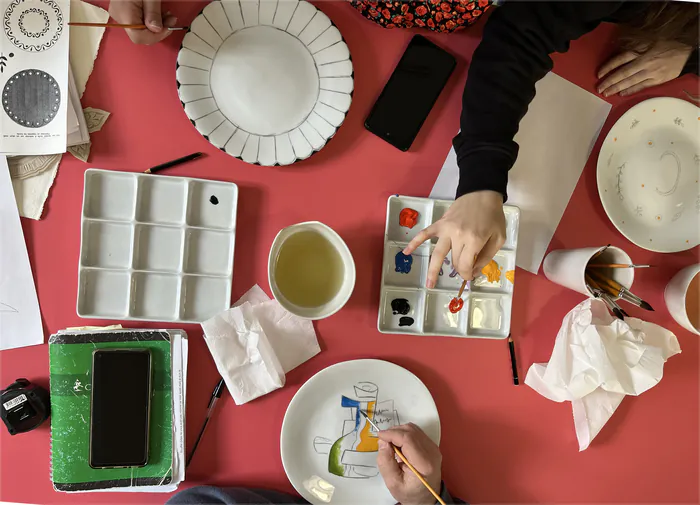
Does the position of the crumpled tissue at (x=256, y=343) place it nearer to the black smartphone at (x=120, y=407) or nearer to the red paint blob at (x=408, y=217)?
the black smartphone at (x=120, y=407)

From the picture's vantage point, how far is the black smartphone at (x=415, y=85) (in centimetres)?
86

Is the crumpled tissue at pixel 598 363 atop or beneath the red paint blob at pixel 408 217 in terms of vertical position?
beneath

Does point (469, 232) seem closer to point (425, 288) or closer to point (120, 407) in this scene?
point (425, 288)

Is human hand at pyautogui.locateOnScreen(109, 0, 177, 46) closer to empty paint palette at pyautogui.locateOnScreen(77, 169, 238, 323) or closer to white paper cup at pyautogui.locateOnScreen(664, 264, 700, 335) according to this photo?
empty paint palette at pyautogui.locateOnScreen(77, 169, 238, 323)

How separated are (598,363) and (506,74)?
51cm

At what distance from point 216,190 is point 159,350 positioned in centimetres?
29

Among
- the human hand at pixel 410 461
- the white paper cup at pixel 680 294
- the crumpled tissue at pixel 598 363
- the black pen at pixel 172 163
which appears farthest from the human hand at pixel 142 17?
the white paper cup at pixel 680 294

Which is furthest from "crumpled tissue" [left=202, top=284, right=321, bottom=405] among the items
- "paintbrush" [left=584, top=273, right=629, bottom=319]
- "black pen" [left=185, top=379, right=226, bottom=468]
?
"paintbrush" [left=584, top=273, right=629, bottom=319]

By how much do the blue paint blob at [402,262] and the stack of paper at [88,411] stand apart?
0.39 m

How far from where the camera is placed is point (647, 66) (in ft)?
2.83

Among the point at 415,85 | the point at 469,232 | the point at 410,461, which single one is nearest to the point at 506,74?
the point at 415,85

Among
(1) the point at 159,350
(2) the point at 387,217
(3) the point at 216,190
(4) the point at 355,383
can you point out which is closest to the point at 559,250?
(2) the point at 387,217

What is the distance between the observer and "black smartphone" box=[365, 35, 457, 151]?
2.81 ft

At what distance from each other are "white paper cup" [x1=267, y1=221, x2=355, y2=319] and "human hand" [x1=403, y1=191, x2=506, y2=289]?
0.11 m
